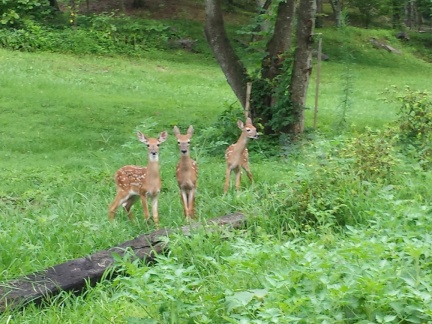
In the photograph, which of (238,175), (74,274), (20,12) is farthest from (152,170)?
(20,12)

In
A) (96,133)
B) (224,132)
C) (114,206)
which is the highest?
(114,206)

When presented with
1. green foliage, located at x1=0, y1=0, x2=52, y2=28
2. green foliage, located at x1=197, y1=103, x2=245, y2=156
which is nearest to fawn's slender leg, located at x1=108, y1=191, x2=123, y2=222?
green foliage, located at x1=197, y1=103, x2=245, y2=156

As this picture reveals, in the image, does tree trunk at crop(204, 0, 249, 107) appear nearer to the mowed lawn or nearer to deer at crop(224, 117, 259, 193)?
the mowed lawn

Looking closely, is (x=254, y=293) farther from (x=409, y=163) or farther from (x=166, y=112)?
(x=166, y=112)

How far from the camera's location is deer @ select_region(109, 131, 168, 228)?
7543 millimetres

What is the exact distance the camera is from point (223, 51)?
13.2 meters

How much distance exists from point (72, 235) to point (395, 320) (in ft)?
11.9

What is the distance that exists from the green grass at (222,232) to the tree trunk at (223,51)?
148 centimetres

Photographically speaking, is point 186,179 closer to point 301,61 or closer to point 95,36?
point 301,61

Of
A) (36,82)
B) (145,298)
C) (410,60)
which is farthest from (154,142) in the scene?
(410,60)

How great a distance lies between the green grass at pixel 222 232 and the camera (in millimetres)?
4105

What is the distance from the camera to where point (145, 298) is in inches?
168

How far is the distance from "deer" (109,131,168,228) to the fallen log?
4.06ft

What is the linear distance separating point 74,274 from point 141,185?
2143 mm
